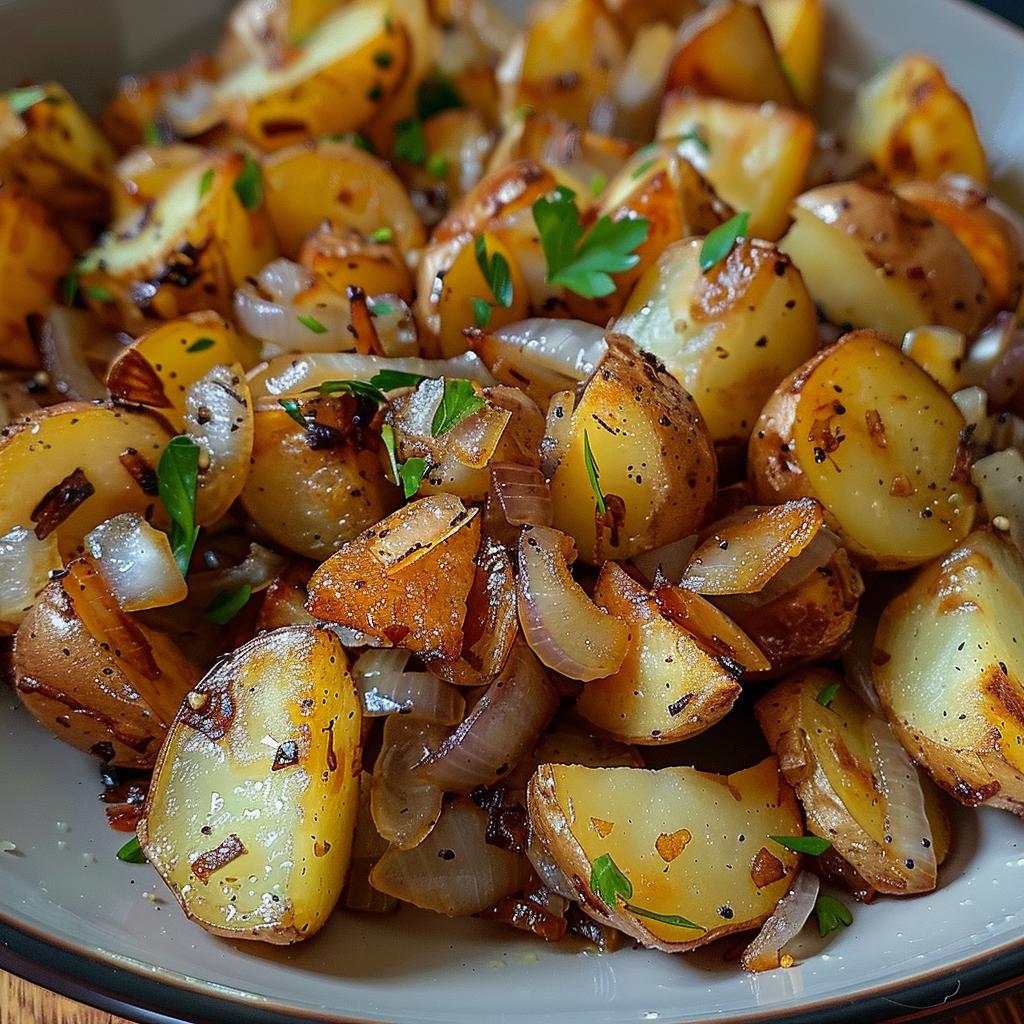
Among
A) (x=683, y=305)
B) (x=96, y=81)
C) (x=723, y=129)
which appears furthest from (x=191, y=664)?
(x=96, y=81)

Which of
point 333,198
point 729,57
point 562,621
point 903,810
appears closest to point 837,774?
point 903,810

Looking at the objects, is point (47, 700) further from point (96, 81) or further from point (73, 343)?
point (96, 81)

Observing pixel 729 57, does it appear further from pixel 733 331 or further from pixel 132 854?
pixel 132 854

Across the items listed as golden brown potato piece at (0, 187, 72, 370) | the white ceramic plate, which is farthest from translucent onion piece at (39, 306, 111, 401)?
the white ceramic plate

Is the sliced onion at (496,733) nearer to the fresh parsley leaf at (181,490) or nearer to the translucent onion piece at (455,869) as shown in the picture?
the translucent onion piece at (455,869)

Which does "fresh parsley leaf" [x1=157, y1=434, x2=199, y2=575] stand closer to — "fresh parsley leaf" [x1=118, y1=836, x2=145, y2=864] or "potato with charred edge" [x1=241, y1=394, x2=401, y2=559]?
"potato with charred edge" [x1=241, y1=394, x2=401, y2=559]

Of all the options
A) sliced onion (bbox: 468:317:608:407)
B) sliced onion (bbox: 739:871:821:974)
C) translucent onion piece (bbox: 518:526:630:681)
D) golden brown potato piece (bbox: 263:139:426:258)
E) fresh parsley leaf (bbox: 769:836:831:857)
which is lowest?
sliced onion (bbox: 739:871:821:974)
